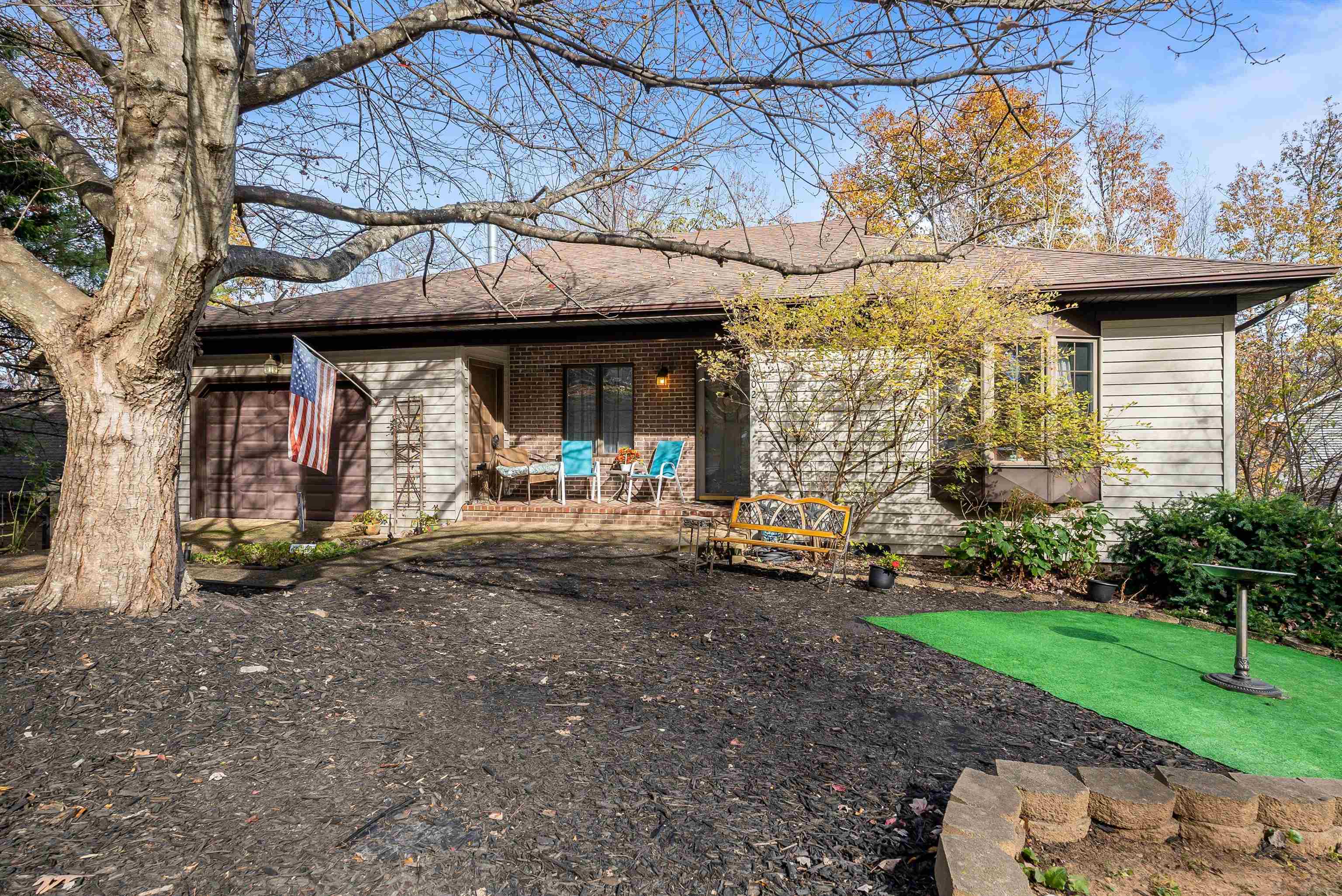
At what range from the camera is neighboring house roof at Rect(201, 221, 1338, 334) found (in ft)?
26.8

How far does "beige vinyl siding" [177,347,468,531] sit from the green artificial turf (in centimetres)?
684

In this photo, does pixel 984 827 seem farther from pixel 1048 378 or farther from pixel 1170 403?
pixel 1170 403

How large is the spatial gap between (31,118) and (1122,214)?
82.2 ft

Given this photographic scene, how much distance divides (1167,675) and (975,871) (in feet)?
11.6

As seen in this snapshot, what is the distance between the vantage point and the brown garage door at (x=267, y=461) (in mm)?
10859

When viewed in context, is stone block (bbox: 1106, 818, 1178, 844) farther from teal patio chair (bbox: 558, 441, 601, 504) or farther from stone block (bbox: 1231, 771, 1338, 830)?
teal patio chair (bbox: 558, 441, 601, 504)

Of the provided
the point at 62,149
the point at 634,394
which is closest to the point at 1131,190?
the point at 634,394

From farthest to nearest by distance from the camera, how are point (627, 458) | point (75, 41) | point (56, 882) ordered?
1. point (627, 458)
2. point (75, 41)
3. point (56, 882)

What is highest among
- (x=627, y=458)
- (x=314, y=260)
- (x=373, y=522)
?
(x=314, y=260)

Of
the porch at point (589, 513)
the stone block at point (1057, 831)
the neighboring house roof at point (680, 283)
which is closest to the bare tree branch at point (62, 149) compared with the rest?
the neighboring house roof at point (680, 283)

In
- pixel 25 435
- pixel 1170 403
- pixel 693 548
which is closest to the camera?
pixel 693 548

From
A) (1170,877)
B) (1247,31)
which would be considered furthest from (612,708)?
(1247,31)

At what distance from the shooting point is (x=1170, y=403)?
861 centimetres

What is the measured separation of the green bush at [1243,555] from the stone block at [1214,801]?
13.1 ft
